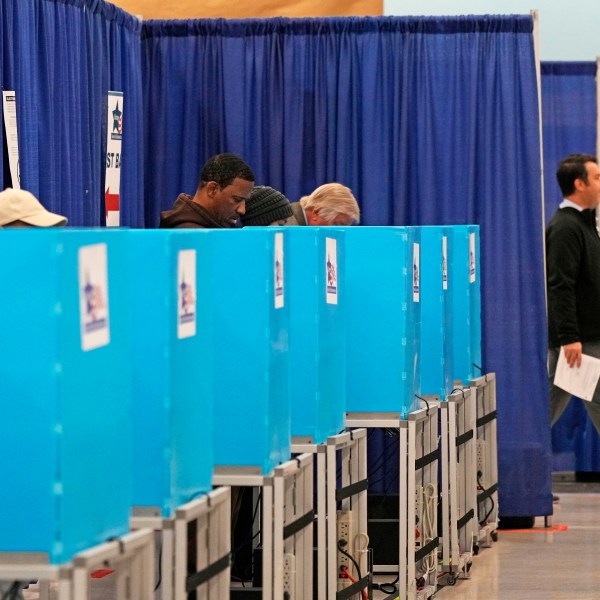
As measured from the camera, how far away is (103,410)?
2354 millimetres

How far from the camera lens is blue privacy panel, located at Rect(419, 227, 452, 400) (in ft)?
16.1

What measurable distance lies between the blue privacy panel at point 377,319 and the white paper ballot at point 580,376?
1739mm

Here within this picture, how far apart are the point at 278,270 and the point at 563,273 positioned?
3.08 meters

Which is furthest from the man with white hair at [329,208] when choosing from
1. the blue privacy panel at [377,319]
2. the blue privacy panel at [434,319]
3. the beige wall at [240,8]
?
the beige wall at [240,8]

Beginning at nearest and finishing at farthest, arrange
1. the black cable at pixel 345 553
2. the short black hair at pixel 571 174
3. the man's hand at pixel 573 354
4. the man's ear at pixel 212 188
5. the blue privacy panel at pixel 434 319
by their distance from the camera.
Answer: the black cable at pixel 345 553
the man's ear at pixel 212 188
the blue privacy panel at pixel 434 319
the man's hand at pixel 573 354
the short black hair at pixel 571 174

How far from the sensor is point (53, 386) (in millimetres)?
2223

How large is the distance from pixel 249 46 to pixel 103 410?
408 centimetres

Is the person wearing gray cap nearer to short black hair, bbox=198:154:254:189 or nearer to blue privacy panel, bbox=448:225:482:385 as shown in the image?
short black hair, bbox=198:154:254:189

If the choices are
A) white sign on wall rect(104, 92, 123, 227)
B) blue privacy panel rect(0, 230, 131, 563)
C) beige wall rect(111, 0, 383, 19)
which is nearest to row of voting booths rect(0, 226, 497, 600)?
blue privacy panel rect(0, 230, 131, 563)

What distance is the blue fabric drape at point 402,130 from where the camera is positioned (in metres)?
6.11

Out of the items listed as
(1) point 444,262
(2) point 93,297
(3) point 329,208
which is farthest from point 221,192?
(2) point 93,297

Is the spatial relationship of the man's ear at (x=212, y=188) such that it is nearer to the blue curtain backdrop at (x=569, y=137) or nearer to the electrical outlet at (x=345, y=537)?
the electrical outlet at (x=345, y=537)

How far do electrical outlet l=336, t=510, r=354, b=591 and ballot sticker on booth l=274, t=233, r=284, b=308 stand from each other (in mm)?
1019

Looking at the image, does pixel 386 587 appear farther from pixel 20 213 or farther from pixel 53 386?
pixel 53 386
